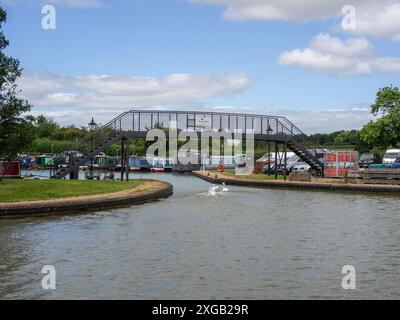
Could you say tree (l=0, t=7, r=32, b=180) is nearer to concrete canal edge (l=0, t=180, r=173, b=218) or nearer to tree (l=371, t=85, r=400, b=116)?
concrete canal edge (l=0, t=180, r=173, b=218)

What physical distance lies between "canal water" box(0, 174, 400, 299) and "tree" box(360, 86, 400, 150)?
41.5 m

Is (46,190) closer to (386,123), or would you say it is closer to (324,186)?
(324,186)

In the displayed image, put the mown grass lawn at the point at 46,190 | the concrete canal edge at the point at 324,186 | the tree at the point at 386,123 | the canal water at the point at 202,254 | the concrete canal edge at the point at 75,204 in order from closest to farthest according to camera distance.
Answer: the canal water at the point at 202,254
the concrete canal edge at the point at 75,204
the mown grass lawn at the point at 46,190
the concrete canal edge at the point at 324,186
the tree at the point at 386,123

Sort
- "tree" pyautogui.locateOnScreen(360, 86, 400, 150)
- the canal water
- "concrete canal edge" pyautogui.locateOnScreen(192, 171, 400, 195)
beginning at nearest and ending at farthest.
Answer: the canal water
"concrete canal edge" pyautogui.locateOnScreen(192, 171, 400, 195)
"tree" pyautogui.locateOnScreen(360, 86, 400, 150)

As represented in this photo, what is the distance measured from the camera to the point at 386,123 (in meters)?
68.6

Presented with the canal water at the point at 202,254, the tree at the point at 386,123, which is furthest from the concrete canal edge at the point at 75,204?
the tree at the point at 386,123

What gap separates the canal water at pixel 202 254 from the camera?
13664 mm

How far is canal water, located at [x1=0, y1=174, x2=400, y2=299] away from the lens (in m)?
13.7

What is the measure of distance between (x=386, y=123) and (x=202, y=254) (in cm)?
5595

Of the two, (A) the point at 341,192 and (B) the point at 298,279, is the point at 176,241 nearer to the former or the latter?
(B) the point at 298,279

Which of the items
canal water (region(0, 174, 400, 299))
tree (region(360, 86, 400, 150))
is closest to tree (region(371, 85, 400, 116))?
tree (region(360, 86, 400, 150))

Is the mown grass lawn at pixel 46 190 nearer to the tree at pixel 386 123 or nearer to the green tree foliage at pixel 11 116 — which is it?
the green tree foliage at pixel 11 116

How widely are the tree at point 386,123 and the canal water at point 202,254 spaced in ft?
136
